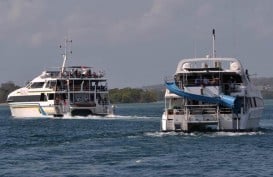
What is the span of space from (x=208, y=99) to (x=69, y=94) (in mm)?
53468

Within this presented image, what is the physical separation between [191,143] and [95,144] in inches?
247

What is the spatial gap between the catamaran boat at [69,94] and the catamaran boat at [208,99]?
160 ft

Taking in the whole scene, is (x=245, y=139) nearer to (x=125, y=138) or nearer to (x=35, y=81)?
(x=125, y=138)

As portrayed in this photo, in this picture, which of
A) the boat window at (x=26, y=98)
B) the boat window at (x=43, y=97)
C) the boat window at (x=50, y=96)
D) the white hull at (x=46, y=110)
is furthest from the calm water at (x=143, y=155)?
the boat window at (x=26, y=98)

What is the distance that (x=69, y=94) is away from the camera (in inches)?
4355

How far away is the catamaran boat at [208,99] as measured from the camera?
58.9 meters

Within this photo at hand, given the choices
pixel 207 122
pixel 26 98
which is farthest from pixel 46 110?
pixel 207 122

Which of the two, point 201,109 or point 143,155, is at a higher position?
point 201,109

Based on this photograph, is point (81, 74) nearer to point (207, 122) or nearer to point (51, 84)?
point (51, 84)

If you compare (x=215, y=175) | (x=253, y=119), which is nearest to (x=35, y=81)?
(x=253, y=119)

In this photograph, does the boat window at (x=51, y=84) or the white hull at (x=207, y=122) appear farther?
the boat window at (x=51, y=84)

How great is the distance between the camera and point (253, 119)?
210ft

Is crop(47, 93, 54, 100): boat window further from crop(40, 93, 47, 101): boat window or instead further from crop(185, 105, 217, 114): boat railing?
crop(185, 105, 217, 114): boat railing

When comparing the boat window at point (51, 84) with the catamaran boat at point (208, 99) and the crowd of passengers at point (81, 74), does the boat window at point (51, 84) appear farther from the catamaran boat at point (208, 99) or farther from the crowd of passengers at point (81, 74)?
the catamaran boat at point (208, 99)
